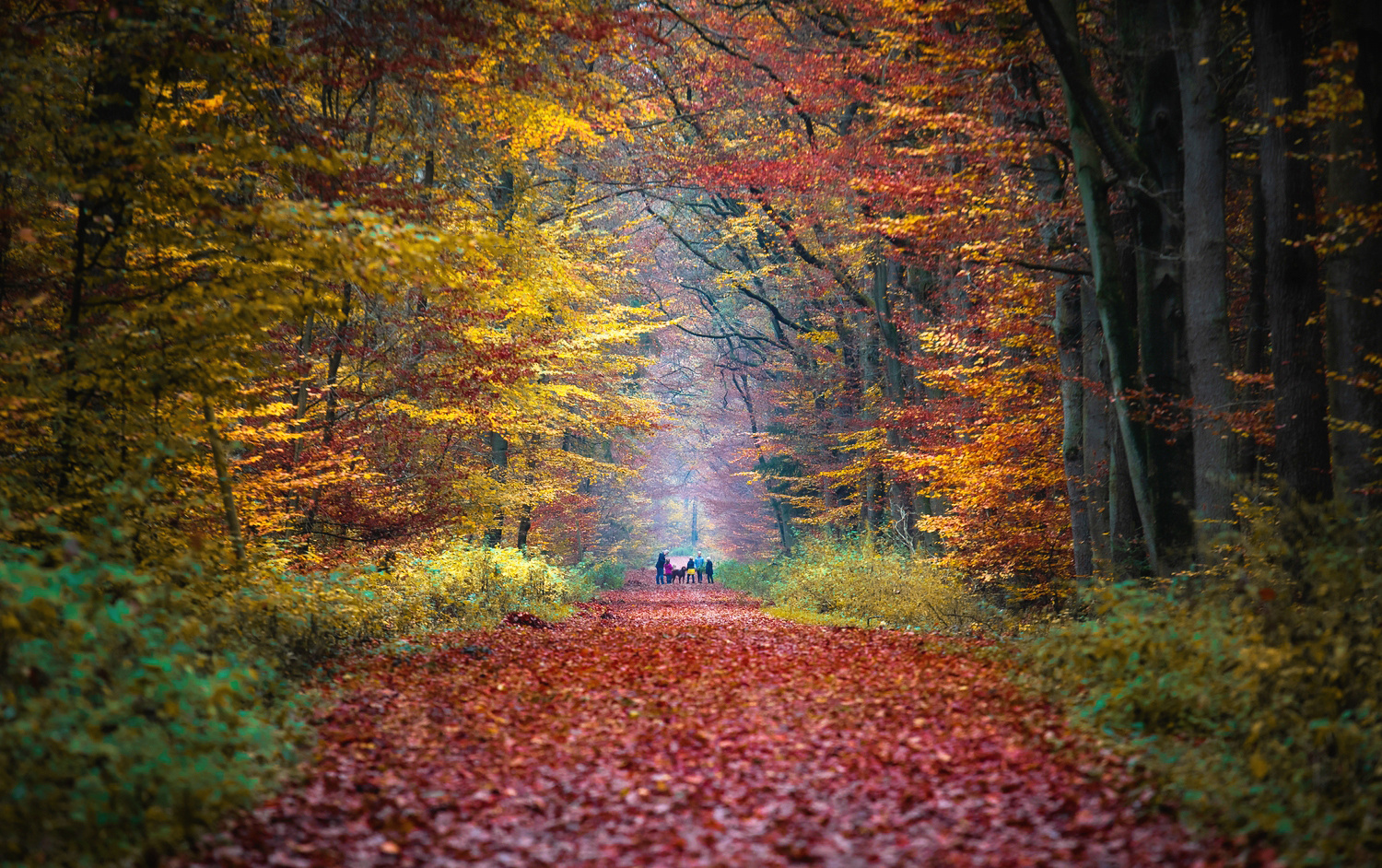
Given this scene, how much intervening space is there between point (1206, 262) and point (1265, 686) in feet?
16.8

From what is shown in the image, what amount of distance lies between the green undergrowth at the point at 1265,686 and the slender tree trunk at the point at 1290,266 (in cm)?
117

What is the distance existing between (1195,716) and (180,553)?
7.62 m

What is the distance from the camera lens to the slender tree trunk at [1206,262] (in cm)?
806

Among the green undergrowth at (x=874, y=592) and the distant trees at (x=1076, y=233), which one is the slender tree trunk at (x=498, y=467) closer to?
the green undergrowth at (x=874, y=592)

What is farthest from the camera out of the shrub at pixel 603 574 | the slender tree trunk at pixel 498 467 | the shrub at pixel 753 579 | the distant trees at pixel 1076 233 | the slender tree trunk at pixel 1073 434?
the shrub at pixel 603 574

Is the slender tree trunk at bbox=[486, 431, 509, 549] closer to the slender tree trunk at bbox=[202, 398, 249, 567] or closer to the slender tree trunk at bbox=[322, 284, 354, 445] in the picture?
the slender tree trunk at bbox=[322, 284, 354, 445]

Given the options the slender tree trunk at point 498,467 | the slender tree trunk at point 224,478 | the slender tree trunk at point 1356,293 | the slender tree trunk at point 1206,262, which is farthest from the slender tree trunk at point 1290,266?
the slender tree trunk at point 498,467

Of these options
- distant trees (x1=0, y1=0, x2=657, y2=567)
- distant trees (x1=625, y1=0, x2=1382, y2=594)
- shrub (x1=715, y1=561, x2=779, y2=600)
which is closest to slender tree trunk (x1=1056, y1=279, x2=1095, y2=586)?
distant trees (x1=625, y1=0, x2=1382, y2=594)

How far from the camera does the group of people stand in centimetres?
3638

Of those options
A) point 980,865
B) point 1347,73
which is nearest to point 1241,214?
point 1347,73

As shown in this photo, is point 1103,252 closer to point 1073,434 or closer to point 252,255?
point 1073,434

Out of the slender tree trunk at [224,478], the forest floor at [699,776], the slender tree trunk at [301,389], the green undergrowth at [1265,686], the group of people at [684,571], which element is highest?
the slender tree trunk at [301,389]

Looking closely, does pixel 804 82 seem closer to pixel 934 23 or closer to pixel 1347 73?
pixel 934 23

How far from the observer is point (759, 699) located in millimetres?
7000
